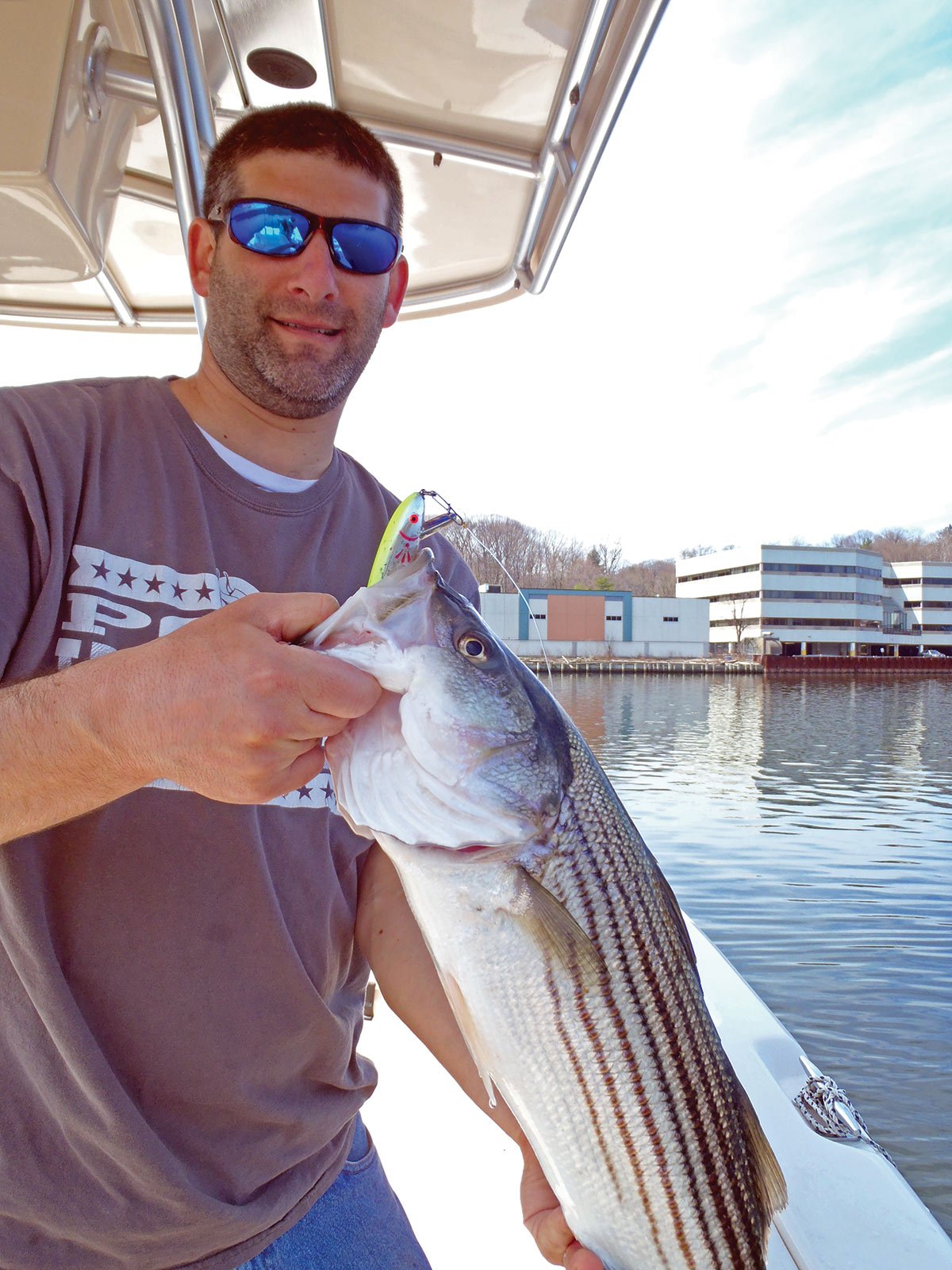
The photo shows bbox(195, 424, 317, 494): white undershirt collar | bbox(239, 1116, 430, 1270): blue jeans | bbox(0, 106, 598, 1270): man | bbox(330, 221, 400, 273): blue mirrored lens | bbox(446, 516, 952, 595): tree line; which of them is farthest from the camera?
bbox(446, 516, 952, 595): tree line

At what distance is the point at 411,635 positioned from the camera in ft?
5.87

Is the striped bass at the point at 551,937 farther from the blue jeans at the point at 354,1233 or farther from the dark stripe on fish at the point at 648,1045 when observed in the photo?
the blue jeans at the point at 354,1233

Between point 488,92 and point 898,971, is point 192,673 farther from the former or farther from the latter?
point 898,971

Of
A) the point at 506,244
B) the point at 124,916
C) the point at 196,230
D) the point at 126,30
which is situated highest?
the point at 126,30

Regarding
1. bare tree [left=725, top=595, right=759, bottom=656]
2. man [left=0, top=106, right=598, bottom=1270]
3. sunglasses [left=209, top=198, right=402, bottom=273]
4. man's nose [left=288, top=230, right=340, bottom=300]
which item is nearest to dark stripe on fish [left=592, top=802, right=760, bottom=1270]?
man [left=0, top=106, right=598, bottom=1270]

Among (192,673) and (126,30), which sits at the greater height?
(126,30)

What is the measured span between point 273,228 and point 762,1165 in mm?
2790

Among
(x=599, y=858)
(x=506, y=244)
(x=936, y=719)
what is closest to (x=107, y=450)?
(x=599, y=858)

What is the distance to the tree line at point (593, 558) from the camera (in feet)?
235

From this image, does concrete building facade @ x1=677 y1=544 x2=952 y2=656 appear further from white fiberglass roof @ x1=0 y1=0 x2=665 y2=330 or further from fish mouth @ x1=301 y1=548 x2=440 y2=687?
fish mouth @ x1=301 y1=548 x2=440 y2=687

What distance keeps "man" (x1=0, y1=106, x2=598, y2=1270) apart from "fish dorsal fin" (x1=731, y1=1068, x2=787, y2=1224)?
46cm

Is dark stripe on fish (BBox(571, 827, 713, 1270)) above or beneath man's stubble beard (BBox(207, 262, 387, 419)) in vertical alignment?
beneath

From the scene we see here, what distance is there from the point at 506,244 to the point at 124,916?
3.60 meters

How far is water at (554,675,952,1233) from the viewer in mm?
8945
